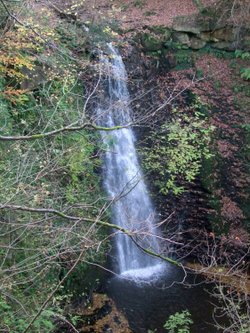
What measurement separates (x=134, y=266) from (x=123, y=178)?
2.05 m

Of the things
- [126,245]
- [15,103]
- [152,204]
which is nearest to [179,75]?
[152,204]

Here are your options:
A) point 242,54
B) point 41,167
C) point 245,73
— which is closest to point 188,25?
point 242,54

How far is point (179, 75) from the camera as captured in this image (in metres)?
12.6

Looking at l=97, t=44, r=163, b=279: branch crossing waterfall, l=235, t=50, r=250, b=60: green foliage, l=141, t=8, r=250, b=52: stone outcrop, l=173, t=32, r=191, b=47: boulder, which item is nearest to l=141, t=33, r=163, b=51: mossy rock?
l=141, t=8, r=250, b=52: stone outcrop

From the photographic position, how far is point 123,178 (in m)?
10.2

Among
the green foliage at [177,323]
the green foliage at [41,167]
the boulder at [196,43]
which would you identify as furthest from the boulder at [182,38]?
the green foliage at [177,323]

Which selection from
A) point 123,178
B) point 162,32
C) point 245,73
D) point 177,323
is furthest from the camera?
point 162,32

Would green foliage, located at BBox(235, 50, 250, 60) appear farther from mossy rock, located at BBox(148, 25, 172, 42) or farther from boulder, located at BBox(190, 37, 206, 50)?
mossy rock, located at BBox(148, 25, 172, 42)

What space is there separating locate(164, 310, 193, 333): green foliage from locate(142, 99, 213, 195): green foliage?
11.5 feet

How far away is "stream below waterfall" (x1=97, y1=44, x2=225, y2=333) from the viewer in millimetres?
7961

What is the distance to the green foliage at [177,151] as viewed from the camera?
10648 millimetres

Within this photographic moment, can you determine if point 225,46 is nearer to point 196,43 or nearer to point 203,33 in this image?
point 203,33

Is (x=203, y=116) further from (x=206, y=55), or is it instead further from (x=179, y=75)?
(x=206, y=55)

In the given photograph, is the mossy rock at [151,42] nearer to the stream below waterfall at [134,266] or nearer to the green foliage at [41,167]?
the stream below waterfall at [134,266]
